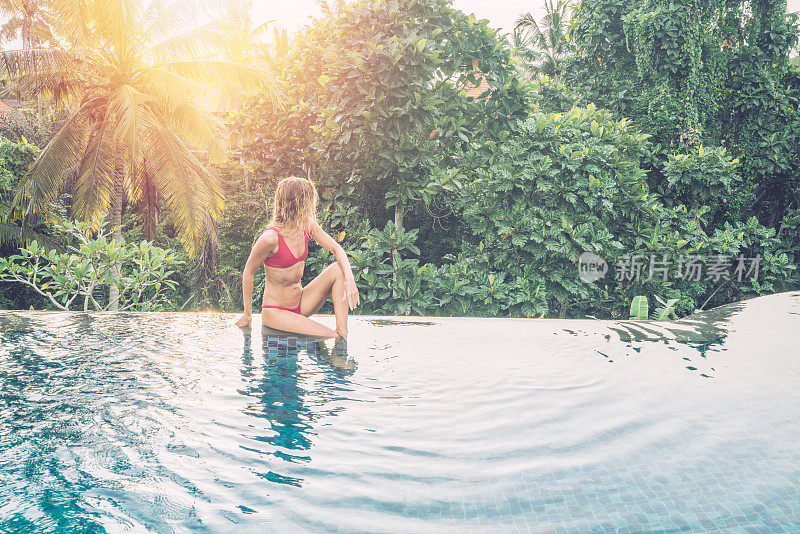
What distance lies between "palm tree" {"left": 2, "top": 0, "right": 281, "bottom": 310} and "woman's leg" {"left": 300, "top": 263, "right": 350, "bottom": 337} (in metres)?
7.18

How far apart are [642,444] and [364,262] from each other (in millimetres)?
5111

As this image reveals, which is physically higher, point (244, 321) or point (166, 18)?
point (166, 18)

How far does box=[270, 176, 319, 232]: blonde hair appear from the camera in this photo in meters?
4.14

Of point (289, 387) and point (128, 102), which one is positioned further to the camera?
point (128, 102)

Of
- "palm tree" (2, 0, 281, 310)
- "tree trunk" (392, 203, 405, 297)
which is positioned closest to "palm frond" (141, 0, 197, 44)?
"palm tree" (2, 0, 281, 310)

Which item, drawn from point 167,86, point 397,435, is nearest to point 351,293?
point 397,435

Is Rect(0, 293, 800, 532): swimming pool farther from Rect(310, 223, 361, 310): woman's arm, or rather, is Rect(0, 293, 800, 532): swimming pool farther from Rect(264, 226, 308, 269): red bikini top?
Rect(264, 226, 308, 269): red bikini top

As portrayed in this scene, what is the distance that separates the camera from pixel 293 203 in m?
4.14

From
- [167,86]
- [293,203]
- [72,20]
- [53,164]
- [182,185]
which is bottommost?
[293,203]

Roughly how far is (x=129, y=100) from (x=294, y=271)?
28.2 feet

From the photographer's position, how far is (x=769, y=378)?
3.40 m

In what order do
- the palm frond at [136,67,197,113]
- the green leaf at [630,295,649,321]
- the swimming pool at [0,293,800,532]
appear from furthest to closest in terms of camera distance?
the palm frond at [136,67,197,113] < the green leaf at [630,295,649,321] < the swimming pool at [0,293,800,532]

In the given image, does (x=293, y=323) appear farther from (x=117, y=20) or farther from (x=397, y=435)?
(x=117, y=20)

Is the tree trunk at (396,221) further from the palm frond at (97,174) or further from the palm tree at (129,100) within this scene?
the palm frond at (97,174)
